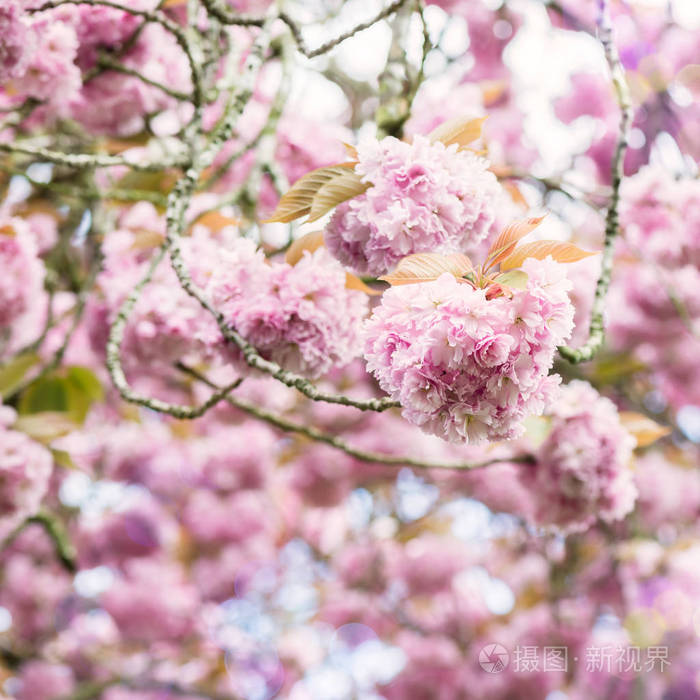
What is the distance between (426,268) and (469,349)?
0.10 m

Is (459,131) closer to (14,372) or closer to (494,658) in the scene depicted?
(14,372)

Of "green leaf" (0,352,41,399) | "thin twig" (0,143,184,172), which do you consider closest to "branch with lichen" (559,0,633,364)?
"thin twig" (0,143,184,172)

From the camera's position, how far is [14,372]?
5.38 ft

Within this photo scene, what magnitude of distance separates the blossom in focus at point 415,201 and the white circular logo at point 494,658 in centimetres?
222

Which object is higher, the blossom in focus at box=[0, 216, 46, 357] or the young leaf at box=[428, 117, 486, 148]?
the young leaf at box=[428, 117, 486, 148]

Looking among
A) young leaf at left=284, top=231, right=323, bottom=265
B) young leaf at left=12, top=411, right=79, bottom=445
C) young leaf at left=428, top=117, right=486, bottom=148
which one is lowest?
young leaf at left=12, top=411, right=79, bottom=445

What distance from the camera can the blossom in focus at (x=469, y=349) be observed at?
2.25 feet

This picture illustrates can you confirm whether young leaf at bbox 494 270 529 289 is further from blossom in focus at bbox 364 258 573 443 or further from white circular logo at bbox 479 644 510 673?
white circular logo at bbox 479 644 510 673

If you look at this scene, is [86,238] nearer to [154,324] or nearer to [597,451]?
[154,324]

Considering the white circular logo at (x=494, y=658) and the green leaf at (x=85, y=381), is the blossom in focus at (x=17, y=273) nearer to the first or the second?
the green leaf at (x=85, y=381)

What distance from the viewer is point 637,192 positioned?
76.4 inches

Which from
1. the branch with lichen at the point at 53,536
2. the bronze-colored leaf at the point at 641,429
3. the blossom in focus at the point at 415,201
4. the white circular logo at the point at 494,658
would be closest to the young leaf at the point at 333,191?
the blossom in focus at the point at 415,201

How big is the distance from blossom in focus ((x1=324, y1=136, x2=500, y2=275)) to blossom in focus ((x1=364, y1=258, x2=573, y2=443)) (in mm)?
103

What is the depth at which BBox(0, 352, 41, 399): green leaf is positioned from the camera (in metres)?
1.63
